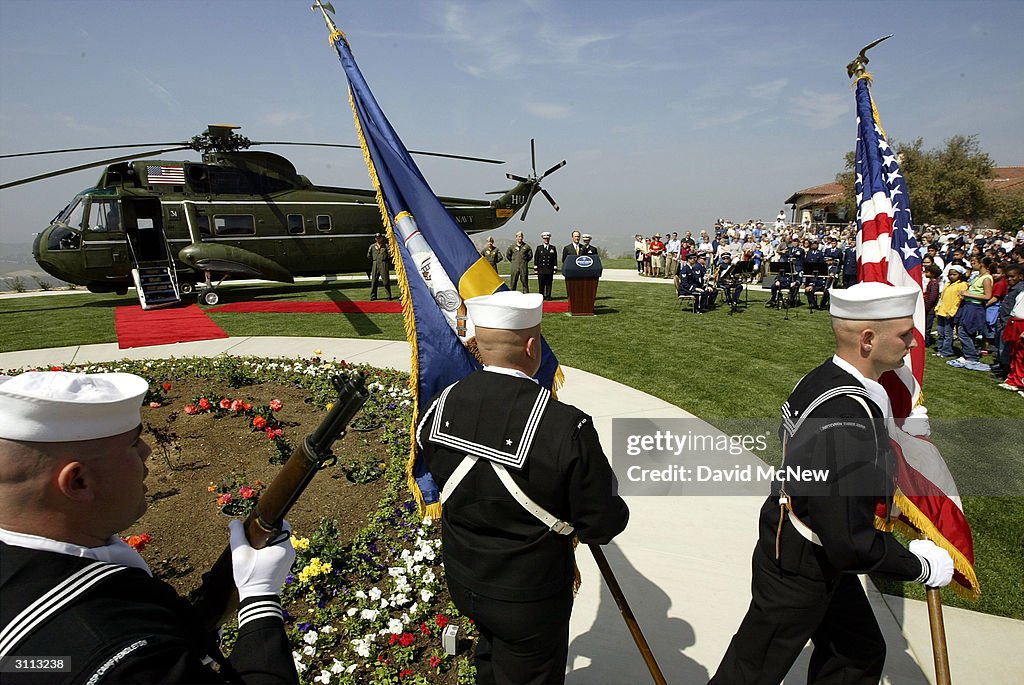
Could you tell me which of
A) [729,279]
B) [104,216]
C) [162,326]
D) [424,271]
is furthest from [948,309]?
[104,216]

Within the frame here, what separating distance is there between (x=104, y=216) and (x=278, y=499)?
671 inches

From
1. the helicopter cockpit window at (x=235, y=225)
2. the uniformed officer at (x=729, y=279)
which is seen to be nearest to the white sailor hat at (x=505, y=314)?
the uniformed officer at (x=729, y=279)

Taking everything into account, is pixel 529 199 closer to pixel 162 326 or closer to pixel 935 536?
pixel 162 326

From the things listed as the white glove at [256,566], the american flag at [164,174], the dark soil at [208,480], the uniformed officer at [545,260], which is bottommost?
the dark soil at [208,480]

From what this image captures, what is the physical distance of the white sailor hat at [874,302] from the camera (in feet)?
7.18

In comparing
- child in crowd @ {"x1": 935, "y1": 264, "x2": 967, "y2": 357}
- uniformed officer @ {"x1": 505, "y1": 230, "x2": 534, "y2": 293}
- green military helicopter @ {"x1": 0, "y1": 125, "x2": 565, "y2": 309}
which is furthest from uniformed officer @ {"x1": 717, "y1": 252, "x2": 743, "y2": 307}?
green military helicopter @ {"x1": 0, "y1": 125, "x2": 565, "y2": 309}

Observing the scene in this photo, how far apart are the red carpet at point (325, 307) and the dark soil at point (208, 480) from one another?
24.9ft

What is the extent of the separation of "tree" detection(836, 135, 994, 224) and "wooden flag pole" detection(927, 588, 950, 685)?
47.5 meters

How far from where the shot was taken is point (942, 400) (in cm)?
748

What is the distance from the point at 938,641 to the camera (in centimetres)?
226

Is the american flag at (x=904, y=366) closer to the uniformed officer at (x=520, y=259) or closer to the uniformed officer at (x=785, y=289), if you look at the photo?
the uniformed officer at (x=785, y=289)

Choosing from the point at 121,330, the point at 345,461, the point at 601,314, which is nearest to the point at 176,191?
the point at 121,330

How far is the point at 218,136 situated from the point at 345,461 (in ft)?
47.2

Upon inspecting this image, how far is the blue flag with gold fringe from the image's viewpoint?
368cm
